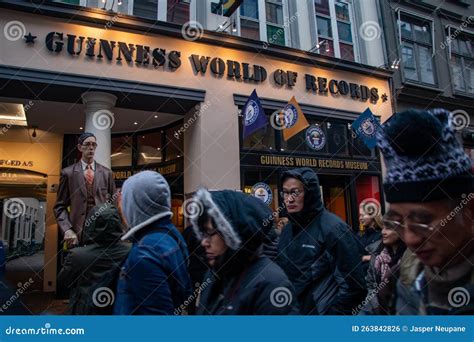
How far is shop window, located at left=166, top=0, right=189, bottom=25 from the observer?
8.81 metres

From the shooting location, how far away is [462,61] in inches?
500

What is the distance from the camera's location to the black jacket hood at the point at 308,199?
2.88 meters

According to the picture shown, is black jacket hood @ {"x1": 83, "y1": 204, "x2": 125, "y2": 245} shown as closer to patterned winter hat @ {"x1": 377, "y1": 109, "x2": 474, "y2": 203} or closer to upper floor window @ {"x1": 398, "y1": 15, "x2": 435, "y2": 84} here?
patterned winter hat @ {"x1": 377, "y1": 109, "x2": 474, "y2": 203}

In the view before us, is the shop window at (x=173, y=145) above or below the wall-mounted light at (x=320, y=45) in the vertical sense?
below

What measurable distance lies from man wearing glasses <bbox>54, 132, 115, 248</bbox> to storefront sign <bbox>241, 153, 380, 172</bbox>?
14.3 feet

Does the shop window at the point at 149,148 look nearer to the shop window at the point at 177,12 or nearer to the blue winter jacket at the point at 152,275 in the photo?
the shop window at the point at 177,12

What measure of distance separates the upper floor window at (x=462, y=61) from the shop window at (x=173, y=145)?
372 inches

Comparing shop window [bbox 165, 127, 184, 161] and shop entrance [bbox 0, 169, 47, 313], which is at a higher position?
Answer: shop window [bbox 165, 127, 184, 161]

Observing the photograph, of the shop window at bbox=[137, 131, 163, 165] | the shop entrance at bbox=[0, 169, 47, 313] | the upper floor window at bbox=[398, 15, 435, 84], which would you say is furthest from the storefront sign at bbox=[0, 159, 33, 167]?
the upper floor window at bbox=[398, 15, 435, 84]

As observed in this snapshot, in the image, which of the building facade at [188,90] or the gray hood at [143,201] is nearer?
the gray hood at [143,201]

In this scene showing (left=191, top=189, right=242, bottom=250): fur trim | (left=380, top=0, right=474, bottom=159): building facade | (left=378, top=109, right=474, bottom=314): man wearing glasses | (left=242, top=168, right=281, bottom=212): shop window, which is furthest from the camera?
(left=380, top=0, right=474, bottom=159): building facade

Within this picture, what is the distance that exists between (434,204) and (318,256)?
1319mm

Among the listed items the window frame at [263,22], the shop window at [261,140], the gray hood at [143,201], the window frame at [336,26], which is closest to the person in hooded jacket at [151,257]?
the gray hood at [143,201]

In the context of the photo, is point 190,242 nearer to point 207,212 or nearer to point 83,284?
point 83,284
